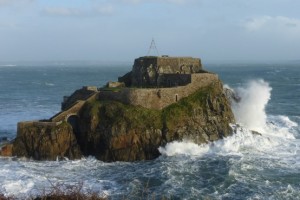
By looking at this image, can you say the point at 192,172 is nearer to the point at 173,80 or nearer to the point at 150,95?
the point at 150,95

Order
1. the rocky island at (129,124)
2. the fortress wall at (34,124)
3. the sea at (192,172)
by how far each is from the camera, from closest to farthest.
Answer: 1. the sea at (192,172)
2. the rocky island at (129,124)
3. the fortress wall at (34,124)

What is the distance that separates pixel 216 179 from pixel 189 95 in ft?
42.7

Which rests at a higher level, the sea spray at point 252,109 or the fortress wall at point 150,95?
the fortress wall at point 150,95

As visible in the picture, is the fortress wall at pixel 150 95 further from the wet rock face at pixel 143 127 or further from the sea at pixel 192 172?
the sea at pixel 192 172

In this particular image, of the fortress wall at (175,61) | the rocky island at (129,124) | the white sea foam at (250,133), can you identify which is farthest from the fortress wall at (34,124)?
the fortress wall at (175,61)

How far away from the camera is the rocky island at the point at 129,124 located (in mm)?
39031

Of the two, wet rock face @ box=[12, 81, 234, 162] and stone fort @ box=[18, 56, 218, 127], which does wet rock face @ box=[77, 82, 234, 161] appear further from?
stone fort @ box=[18, 56, 218, 127]

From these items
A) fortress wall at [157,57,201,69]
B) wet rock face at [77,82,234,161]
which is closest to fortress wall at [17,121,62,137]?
wet rock face at [77,82,234,161]

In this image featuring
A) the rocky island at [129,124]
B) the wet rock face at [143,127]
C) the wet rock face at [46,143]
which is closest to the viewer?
the wet rock face at [143,127]

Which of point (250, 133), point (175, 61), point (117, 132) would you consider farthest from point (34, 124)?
point (250, 133)

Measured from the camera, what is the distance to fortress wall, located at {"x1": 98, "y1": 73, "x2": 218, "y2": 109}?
137 ft

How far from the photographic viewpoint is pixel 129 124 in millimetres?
39344

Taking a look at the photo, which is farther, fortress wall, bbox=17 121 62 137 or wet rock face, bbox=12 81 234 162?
fortress wall, bbox=17 121 62 137

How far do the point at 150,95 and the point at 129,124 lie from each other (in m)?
3.86
